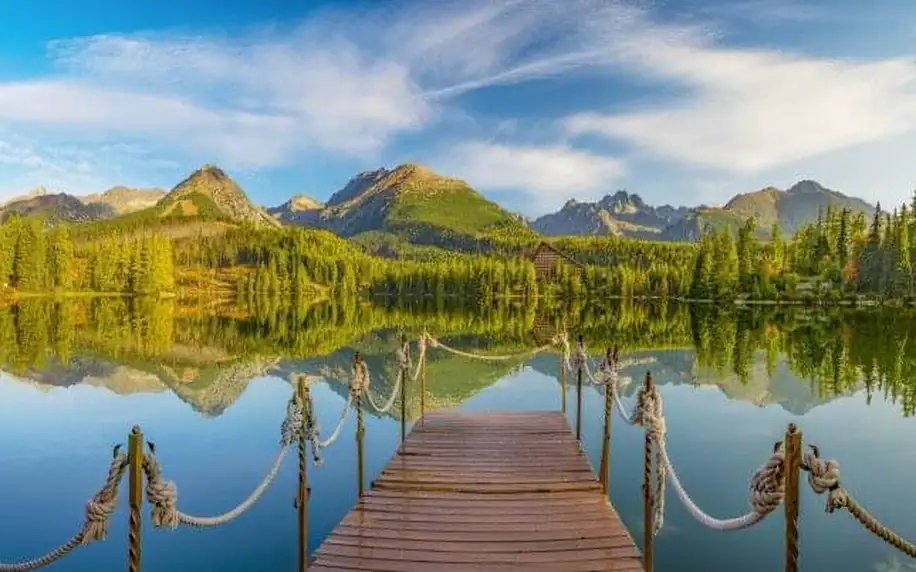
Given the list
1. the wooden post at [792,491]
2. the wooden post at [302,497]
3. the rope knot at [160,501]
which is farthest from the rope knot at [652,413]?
the rope knot at [160,501]

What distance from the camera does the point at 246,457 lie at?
788 inches

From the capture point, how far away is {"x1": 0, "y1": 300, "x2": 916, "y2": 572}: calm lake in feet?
43.5

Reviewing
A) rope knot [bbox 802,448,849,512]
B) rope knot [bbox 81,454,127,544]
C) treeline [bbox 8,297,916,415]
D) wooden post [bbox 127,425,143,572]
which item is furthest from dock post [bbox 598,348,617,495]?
treeline [bbox 8,297,916,415]

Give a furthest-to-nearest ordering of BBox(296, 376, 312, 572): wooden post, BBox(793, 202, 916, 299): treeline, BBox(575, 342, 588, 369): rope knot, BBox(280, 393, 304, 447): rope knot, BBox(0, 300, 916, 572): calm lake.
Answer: BBox(793, 202, 916, 299): treeline < BBox(575, 342, 588, 369): rope knot < BBox(0, 300, 916, 572): calm lake < BBox(280, 393, 304, 447): rope knot < BBox(296, 376, 312, 572): wooden post

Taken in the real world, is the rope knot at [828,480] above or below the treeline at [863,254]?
below

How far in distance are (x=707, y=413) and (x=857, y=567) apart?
14.2m

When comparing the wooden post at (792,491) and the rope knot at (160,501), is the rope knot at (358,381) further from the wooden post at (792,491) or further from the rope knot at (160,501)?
the wooden post at (792,491)

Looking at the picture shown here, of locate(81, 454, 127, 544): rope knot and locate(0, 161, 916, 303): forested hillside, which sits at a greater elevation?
locate(0, 161, 916, 303): forested hillside

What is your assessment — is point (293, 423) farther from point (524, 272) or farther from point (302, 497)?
point (524, 272)

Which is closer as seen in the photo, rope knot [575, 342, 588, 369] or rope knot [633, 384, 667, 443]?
rope knot [633, 384, 667, 443]

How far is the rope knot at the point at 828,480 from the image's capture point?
211 inches

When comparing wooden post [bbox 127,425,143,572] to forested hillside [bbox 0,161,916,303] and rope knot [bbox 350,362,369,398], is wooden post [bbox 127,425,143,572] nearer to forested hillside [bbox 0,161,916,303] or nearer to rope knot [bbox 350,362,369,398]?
rope knot [bbox 350,362,369,398]

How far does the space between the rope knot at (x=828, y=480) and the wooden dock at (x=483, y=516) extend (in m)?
4.02

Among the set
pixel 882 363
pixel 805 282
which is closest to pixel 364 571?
A: pixel 882 363
